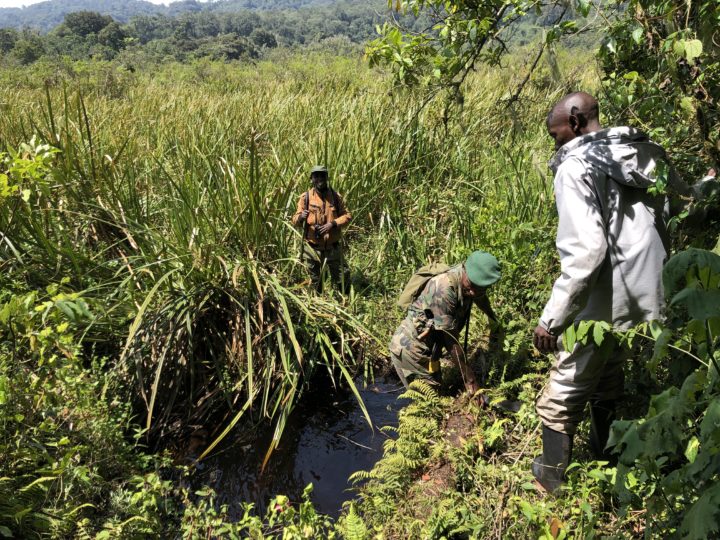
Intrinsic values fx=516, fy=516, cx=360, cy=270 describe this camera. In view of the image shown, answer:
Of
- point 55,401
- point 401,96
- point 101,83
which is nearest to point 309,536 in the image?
point 55,401

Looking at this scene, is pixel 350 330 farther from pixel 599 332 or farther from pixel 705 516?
pixel 705 516

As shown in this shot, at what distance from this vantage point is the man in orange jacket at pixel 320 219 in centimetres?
440

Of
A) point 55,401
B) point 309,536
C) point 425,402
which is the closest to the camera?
point 309,536

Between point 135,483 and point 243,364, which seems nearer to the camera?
point 135,483

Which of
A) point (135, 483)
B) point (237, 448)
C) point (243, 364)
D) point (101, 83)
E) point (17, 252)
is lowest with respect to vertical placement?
point (237, 448)

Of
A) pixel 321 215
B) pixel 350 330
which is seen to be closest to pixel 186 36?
pixel 321 215

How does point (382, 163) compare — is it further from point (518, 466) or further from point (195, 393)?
point (518, 466)

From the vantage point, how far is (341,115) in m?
6.36

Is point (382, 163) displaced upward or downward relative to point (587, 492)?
upward

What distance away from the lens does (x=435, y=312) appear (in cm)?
321

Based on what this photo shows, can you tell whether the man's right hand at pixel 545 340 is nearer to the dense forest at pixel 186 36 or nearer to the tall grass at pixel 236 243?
the tall grass at pixel 236 243

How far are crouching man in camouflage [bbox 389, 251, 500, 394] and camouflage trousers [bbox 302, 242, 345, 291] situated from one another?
1.22 metres

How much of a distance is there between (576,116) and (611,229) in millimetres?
524

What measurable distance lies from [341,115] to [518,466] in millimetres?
4818
